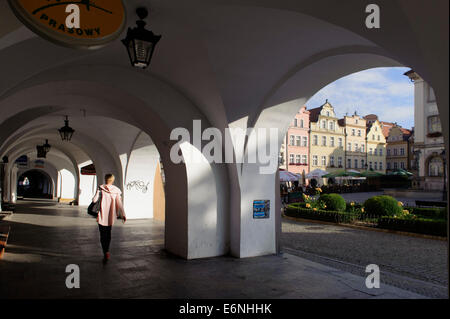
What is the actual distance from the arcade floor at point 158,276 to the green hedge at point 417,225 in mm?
6127

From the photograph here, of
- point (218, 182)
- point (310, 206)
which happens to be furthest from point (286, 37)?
point (310, 206)

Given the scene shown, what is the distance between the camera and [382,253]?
26.7 feet

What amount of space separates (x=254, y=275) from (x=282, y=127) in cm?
327

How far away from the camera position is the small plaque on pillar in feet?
23.8

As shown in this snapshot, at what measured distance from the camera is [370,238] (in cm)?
1028

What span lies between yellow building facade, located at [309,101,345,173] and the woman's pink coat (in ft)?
127

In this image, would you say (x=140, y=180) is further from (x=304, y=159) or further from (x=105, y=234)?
(x=304, y=159)

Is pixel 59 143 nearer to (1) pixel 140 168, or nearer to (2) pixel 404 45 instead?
(1) pixel 140 168

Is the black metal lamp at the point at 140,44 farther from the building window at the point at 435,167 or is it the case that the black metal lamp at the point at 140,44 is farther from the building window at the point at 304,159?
the building window at the point at 304,159

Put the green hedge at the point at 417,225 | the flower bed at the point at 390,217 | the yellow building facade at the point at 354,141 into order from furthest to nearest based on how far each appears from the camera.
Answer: the yellow building facade at the point at 354,141 < the flower bed at the point at 390,217 < the green hedge at the point at 417,225

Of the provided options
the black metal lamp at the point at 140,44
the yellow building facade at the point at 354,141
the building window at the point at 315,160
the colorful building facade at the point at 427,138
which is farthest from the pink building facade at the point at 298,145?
the black metal lamp at the point at 140,44

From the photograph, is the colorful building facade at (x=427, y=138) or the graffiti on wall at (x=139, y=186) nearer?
the graffiti on wall at (x=139, y=186)

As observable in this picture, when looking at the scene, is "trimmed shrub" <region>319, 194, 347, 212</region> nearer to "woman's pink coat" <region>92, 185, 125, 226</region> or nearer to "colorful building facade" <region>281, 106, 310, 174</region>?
"woman's pink coat" <region>92, 185, 125, 226</region>

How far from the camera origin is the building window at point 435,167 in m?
31.0
